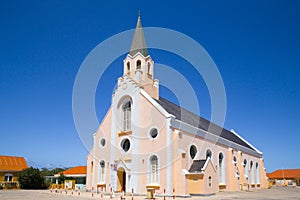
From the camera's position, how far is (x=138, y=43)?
40094 mm

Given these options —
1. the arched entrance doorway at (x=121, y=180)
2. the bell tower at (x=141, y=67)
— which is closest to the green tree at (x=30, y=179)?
the arched entrance doorway at (x=121, y=180)

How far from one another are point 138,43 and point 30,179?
25.5m

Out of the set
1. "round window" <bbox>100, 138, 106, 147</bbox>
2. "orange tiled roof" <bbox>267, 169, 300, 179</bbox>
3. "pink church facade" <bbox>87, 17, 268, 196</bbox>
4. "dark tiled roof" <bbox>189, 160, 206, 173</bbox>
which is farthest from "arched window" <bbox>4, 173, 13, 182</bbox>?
"orange tiled roof" <bbox>267, 169, 300, 179</bbox>

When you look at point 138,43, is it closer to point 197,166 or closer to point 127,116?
point 127,116

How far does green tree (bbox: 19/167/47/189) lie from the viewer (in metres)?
42.1

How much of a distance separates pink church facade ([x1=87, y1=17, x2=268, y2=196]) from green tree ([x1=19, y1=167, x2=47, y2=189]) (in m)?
8.84

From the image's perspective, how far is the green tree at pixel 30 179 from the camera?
138ft

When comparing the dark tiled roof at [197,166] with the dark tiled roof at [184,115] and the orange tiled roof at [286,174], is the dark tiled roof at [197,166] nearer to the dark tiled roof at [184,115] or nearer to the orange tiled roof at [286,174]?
the dark tiled roof at [184,115]

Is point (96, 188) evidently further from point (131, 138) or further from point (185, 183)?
point (185, 183)

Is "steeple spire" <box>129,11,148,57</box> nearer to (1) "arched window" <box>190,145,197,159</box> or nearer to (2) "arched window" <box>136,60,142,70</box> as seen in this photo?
(2) "arched window" <box>136,60,142,70</box>

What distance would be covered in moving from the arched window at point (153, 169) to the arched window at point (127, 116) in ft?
18.6

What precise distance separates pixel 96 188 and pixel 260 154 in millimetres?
36828

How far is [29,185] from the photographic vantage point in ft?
140

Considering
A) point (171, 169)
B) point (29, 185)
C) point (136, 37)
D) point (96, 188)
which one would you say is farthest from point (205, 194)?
point (29, 185)
